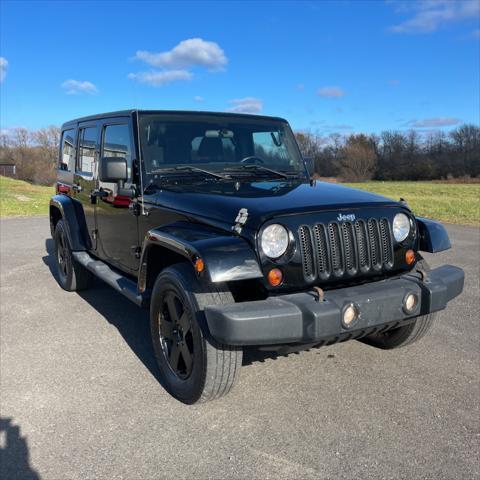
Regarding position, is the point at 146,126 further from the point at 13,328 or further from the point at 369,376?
the point at 369,376

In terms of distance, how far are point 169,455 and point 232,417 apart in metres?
0.53

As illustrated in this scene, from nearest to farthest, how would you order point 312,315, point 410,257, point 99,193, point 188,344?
point 312,315 → point 188,344 → point 410,257 → point 99,193

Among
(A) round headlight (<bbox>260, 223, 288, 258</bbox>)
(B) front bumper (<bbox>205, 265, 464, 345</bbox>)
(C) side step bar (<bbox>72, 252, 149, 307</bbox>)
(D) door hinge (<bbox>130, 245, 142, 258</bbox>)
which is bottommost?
(C) side step bar (<bbox>72, 252, 149, 307</bbox>)

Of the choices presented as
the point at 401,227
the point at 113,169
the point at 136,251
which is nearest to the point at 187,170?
the point at 113,169

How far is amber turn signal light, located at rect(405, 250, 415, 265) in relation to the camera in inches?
139

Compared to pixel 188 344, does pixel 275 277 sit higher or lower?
higher

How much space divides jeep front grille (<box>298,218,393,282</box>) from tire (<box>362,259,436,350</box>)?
499mm

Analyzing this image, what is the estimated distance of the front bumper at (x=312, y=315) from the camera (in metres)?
2.68

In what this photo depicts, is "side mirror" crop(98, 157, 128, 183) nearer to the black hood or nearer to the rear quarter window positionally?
the black hood

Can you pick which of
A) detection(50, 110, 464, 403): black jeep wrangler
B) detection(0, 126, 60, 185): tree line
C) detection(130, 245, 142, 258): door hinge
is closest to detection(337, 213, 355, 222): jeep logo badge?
detection(50, 110, 464, 403): black jeep wrangler

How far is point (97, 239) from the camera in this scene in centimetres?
528

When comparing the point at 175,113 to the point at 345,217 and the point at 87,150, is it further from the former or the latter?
the point at 345,217

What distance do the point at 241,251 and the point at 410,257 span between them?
1.42 m

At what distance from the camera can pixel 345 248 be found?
3170 millimetres
